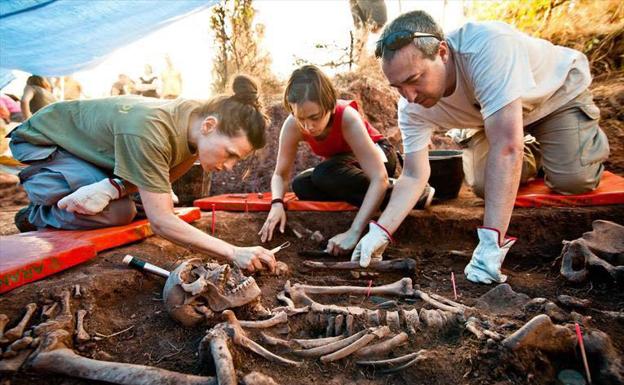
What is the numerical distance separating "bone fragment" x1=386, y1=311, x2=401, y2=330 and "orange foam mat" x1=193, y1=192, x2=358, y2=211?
70.2 inches

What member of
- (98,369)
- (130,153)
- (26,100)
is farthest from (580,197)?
(26,100)

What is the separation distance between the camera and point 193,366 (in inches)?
61.5

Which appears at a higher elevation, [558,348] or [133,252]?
[133,252]

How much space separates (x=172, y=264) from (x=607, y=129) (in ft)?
15.8

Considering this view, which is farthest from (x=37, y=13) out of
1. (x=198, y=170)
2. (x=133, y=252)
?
(x=133, y=252)

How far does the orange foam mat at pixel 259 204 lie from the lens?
355cm

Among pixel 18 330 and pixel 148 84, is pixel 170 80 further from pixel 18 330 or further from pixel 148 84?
pixel 18 330

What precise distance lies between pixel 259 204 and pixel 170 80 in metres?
11.6

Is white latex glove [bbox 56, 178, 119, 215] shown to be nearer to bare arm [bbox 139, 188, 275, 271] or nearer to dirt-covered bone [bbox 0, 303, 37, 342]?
bare arm [bbox 139, 188, 275, 271]

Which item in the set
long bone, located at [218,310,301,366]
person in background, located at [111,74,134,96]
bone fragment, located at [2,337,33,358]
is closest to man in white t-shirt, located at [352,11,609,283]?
long bone, located at [218,310,301,366]

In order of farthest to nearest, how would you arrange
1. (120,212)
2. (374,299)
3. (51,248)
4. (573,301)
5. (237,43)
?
1. (237,43)
2. (120,212)
3. (51,248)
4. (374,299)
5. (573,301)

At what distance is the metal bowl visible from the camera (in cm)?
377

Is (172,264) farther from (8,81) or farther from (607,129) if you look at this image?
(607,129)

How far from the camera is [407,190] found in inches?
109
